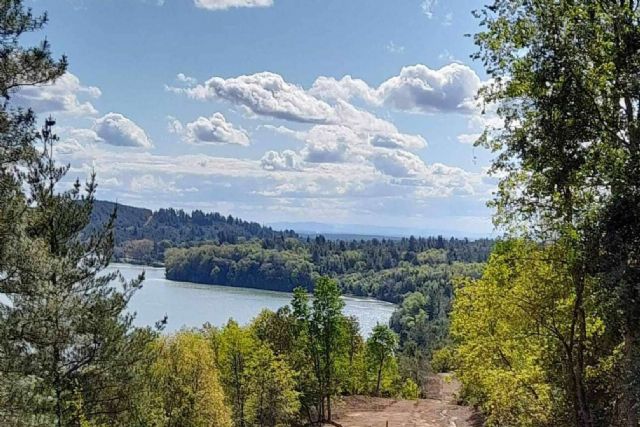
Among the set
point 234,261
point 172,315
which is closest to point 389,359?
point 172,315

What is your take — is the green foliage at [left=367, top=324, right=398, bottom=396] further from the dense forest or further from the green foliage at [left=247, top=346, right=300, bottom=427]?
the dense forest

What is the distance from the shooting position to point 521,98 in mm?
11867

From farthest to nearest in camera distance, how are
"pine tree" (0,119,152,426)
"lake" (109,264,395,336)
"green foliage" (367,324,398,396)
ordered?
"lake" (109,264,395,336) → "green foliage" (367,324,398,396) → "pine tree" (0,119,152,426)

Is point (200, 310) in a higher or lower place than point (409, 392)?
higher

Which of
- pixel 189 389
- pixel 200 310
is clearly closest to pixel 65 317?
pixel 189 389

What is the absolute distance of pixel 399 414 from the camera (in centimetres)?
3288

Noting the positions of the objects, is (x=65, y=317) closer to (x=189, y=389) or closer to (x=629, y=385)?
(x=629, y=385)

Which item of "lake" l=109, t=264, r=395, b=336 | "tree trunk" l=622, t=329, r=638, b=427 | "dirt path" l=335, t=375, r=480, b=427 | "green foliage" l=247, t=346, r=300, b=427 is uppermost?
"tree trunk" l=622, t=329, r=638, b=427

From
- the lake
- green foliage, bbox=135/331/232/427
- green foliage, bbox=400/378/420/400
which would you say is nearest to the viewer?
green foliage, bbox=135/331/232/427

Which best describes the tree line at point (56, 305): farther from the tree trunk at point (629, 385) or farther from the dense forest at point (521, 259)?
the tree trunk at point (629, 385)

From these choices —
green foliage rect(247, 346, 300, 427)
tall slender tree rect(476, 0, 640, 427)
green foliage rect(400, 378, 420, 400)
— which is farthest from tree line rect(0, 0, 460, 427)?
green foliage rect(400, 378, 420, 400)

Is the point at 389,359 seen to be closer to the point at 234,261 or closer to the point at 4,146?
the point at 4,146

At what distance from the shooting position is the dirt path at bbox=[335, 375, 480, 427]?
29000 mm

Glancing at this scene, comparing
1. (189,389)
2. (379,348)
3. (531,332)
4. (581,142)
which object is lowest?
(379,348)
